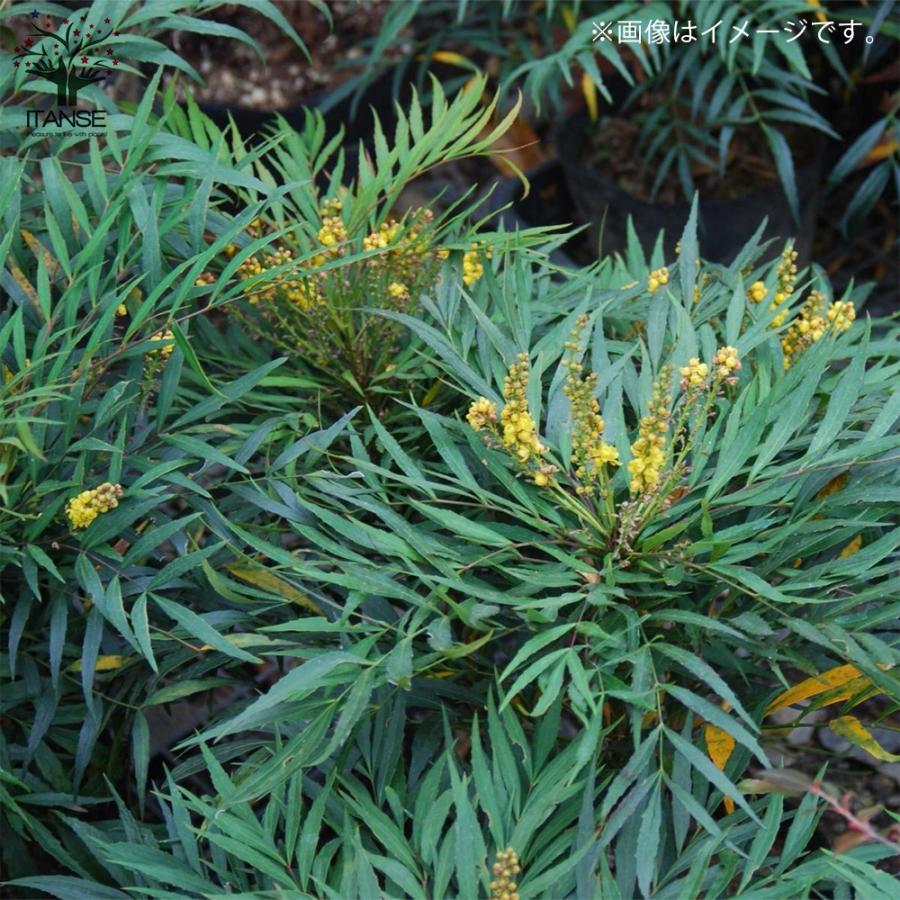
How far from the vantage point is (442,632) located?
800 mm

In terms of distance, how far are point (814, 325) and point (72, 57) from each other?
66 centimetres

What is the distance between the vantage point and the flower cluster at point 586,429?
81 centimetres

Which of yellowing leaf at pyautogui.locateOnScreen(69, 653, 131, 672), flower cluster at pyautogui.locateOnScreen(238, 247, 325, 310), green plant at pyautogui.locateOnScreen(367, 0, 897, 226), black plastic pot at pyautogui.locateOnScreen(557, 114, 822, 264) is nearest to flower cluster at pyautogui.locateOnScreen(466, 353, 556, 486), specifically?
flower cluster at pyautogui.locateOnScreen(238, 247, 325, 310)

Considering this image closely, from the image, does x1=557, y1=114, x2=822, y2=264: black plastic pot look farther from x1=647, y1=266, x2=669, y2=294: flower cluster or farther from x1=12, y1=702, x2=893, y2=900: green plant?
x1=12, y1=702, x2=893, y2=900: green plant

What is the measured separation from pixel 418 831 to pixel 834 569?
0.33 metres

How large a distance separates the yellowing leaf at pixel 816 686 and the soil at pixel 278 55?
5.94ft

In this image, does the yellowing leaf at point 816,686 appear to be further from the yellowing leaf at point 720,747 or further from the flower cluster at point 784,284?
the flower cluster at point 784,284

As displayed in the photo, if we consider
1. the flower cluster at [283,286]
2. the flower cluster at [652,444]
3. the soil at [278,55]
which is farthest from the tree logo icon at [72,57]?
the soil at [278,55]

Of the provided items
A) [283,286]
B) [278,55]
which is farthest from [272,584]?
[278,55]

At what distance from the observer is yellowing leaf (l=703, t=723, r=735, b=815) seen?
2.90ft

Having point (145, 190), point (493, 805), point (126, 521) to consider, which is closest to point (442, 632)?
point (493, 805)

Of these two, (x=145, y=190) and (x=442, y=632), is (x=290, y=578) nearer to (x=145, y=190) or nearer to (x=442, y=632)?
(x=442, y=632)

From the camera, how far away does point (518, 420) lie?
0.83 metres

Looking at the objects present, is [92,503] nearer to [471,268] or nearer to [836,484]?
[471,268]
